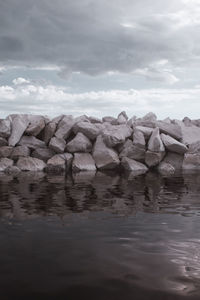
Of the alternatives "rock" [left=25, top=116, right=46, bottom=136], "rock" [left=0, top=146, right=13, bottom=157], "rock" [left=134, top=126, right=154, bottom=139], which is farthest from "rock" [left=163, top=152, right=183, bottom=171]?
"rock" [left=0, top=146, right=13, bottom=157]

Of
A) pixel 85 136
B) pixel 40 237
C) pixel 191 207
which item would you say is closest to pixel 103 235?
pixel 40 237

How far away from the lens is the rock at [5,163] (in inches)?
738

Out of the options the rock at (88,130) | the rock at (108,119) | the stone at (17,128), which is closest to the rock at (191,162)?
the rock at (88,130)

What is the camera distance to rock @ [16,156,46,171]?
1922cm

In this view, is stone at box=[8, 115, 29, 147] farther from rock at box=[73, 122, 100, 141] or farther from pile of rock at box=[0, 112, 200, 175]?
rock at box=[73, 122, 100, 141]

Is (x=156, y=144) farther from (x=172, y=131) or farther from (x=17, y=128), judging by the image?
(x=17, y=128)

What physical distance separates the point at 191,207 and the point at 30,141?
46.3 ft

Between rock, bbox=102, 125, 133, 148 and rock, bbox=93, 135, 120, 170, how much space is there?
0.41 meters

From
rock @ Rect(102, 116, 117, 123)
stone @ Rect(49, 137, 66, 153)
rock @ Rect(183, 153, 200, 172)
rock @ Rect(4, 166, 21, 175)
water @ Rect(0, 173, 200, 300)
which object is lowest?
rock @ Rect(4, 166, 21, 175)

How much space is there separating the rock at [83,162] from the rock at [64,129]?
1.92m

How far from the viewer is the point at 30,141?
2131cm

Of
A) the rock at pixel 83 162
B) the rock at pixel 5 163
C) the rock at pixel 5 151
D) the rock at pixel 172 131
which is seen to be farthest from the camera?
the rock at pixel 172 131

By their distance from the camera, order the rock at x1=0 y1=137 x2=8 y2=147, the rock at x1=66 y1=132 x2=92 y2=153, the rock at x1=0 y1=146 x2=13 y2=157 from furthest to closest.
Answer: the rock at x1=0 y1=137 x2=8 y2=147 → the rock at x1=66 y1=132 x2=92 y2=153 → the rock at x1=0 y1=146 x2=13 y2=157

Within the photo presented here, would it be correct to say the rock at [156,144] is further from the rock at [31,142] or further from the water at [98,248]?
the water at [98,248]
